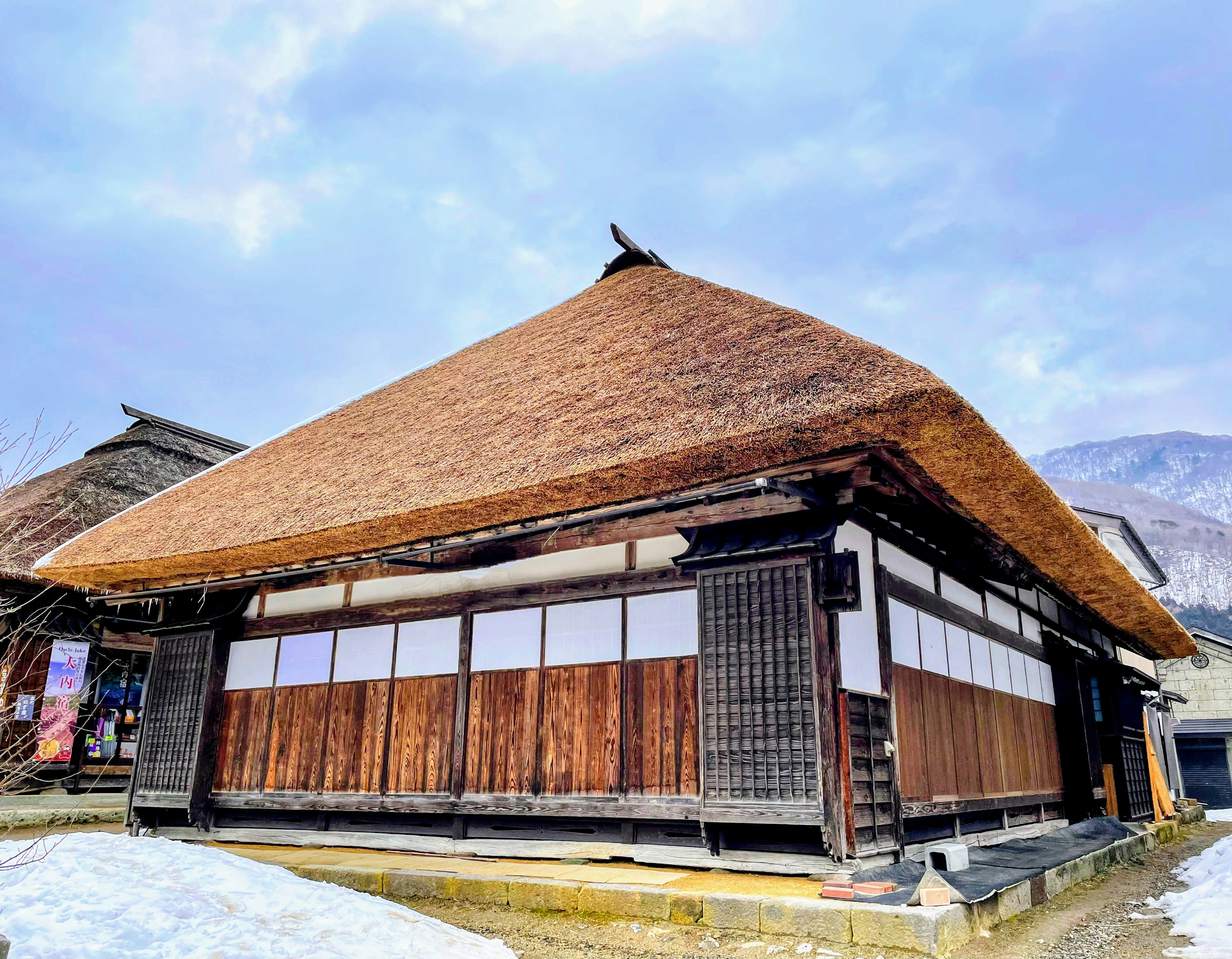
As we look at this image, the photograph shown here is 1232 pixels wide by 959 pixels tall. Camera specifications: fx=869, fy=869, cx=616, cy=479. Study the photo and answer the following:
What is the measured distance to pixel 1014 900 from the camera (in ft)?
17.4

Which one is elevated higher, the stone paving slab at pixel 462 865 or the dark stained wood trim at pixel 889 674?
the dark stained wood trim at pixel 889 674

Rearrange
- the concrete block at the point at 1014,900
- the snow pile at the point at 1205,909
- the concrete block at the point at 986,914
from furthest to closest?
1. the concrete block at the point at 1014,900
2. the concrete block at the point at 986,914
3. the snow pile at the point at 1205,909

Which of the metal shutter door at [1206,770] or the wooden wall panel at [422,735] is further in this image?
the metal shutter door at [1206,770]

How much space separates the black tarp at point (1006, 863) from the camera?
494 centimetres

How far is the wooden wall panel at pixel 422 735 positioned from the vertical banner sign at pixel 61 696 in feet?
20.8

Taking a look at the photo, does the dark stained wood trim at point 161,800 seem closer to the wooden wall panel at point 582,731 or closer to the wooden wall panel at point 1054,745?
the wooden wall panel at point 582,731

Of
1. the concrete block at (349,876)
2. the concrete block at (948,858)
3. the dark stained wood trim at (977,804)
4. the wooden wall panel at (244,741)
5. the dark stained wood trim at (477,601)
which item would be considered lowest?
the concrete block at (349,876)

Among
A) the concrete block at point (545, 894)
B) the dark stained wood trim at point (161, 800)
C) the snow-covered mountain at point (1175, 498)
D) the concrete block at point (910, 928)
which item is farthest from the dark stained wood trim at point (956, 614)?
the snow-covered mountain at point (1175, 498)

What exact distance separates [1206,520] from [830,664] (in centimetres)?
14689

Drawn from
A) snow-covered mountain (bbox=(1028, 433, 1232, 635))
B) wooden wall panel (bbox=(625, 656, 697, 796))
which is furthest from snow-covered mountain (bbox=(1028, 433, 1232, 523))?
wooden wall panel (bbox=(625, 656, 697, 796))

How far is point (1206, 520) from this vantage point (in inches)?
4956

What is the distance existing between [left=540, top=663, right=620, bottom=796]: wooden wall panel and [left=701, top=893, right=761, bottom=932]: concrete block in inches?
60.4

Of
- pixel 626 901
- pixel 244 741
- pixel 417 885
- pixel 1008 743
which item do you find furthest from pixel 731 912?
pixel 244 741

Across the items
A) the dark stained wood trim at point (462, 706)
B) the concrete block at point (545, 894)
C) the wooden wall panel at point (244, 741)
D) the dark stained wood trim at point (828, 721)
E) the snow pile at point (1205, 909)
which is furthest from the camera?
the wooden wall panel at point (244, 741)
